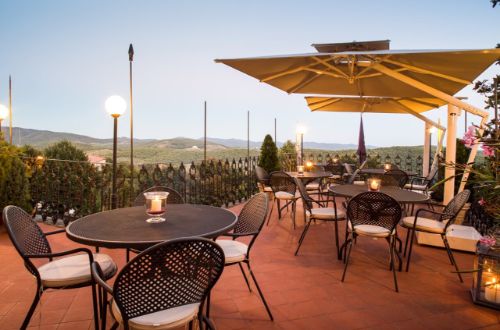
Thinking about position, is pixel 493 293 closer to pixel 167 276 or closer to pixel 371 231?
pixel 371 231

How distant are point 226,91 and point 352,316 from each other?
21.4 meters

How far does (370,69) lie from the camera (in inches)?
177

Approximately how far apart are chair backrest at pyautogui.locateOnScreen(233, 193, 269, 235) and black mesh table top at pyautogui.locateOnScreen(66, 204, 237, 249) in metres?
0.25

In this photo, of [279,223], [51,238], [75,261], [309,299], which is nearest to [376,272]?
[309,299]

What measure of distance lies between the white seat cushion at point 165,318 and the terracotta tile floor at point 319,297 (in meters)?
0.80

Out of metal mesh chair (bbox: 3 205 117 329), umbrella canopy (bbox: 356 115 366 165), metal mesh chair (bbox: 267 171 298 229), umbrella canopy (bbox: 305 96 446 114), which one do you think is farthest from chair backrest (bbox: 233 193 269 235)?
umbrella canopy (bbox: 356 115 366 165)

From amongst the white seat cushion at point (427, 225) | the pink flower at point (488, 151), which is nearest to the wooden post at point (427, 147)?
the white seat cushion at point (427, 225)

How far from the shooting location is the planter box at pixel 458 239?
366 centimetres

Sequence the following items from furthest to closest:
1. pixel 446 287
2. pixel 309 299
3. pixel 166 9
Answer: pixel 166 9, pixel 446 287, pixel 309 299

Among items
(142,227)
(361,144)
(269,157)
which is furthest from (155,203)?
(361,144)

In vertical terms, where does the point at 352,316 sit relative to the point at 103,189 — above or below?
below

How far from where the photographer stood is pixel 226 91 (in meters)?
22.7

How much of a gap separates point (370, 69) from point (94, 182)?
4230 millimetres

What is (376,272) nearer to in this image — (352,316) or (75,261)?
(352,316)
